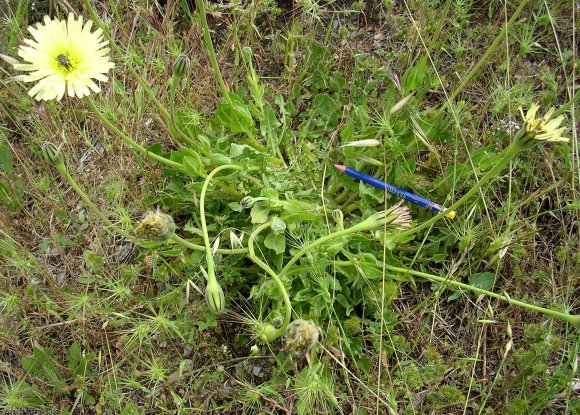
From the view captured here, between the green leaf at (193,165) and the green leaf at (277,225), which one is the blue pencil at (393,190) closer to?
the green leaf at (277,225)

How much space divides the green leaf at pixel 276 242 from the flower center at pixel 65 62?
850 mm

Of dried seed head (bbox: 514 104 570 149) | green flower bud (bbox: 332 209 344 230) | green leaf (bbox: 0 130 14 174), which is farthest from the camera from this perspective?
green leaf (bbox: 0 130 14 174)

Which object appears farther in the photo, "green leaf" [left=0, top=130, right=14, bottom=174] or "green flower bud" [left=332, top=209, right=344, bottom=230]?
"green leaf" [left=0, top=130, right=14, bottom=174]

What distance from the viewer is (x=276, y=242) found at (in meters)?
1.95

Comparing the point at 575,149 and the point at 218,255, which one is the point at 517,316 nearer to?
the point at 575,149

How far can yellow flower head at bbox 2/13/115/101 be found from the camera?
1707 millimetres

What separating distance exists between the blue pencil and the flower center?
100 centimetres

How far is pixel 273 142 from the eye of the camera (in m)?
2.20

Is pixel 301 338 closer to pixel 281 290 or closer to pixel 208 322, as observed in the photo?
pixel 281 290

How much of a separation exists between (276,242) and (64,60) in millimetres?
910

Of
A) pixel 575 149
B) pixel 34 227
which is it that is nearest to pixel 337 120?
pixel 575 149

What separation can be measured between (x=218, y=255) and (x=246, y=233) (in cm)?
13

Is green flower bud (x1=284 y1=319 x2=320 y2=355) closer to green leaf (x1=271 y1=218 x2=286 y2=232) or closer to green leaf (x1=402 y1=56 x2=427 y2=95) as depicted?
green leaf (x1=271 y1=218 x2=286 y2=232)

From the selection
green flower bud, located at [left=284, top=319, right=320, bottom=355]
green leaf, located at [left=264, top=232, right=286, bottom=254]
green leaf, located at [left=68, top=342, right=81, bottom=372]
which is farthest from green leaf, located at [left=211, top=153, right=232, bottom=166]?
green leaf, located at [left=68, top=342, right=81, bottom=372]
